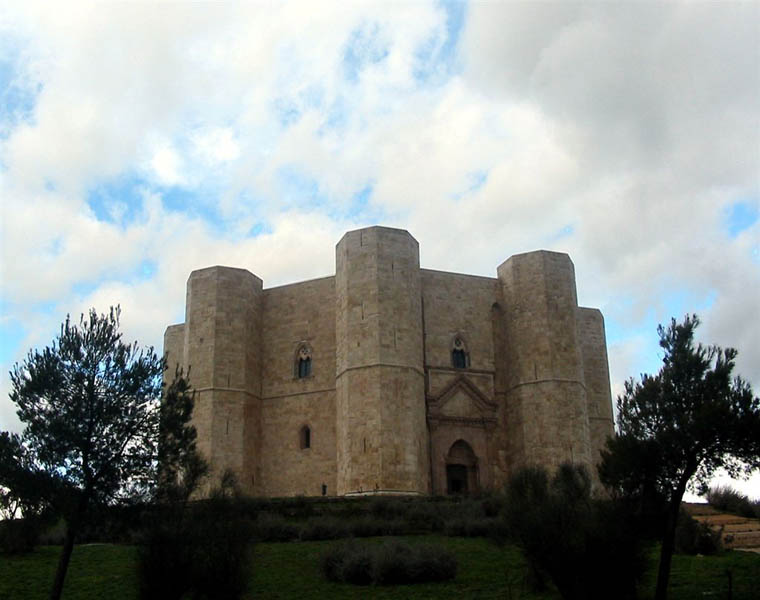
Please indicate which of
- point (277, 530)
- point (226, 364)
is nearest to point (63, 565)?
point (277, 530)

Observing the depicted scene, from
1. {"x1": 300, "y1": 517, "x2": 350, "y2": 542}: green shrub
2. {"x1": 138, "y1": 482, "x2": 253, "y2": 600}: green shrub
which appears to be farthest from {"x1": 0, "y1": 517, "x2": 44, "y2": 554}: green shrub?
{"x1": 138, "y1": 482, "x2": 253, "y2": 600}: green shrub

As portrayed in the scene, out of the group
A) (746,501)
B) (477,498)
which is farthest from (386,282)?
(746,501)

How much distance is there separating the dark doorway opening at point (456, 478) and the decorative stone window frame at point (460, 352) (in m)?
3.34

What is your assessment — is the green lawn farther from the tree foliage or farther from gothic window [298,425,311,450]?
gothic window [298,425,311,450]

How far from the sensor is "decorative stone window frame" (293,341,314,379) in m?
30.4

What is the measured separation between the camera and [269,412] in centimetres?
3036

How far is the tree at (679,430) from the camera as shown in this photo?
12883 mm

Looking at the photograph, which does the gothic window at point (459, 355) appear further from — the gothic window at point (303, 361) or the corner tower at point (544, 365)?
the gothic window at point (303, 361)

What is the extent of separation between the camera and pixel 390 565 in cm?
1402

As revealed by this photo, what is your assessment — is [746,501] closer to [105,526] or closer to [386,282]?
[386,282]

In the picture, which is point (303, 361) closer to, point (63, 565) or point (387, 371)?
point (387, 371)

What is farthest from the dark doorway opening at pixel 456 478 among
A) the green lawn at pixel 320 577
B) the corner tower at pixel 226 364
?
the green lawn at pixel 320 577

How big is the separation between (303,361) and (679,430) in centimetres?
1886

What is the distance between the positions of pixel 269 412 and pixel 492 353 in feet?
25.7
